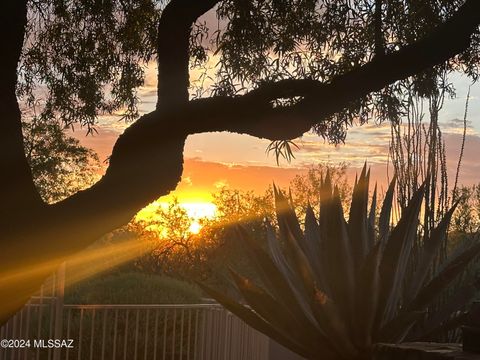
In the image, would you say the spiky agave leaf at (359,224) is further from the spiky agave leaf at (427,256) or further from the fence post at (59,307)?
the fence post at (59,307)

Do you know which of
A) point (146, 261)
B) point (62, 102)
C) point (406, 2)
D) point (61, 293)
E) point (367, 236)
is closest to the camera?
point (367, 236)

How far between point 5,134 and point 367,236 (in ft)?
9.24

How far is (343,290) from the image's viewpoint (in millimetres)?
5074

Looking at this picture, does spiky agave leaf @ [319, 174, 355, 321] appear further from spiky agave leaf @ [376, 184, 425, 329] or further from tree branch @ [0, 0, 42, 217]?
tree branch @ [0, 0, 42, 217]

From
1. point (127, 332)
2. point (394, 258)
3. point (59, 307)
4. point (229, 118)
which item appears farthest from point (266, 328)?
point (127, 332)

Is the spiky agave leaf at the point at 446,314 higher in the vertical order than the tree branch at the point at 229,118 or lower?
lower

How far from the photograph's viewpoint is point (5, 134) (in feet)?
18.9

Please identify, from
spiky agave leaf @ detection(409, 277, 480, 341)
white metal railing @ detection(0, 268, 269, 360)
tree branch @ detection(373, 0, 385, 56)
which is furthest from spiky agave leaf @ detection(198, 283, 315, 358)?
tree branch @ detection(373, 0, 385, 56)

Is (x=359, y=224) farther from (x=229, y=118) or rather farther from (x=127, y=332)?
(x=127, y=332)

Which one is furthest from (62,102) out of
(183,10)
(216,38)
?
(183,10)

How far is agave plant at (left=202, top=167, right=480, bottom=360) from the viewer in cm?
490

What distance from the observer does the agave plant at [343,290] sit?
4.90m

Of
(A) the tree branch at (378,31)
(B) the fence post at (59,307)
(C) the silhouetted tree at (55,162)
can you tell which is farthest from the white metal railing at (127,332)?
(C) the silhouetted tree at (55,162)

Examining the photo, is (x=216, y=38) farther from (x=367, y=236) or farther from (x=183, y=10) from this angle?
(x=367, y=236)
